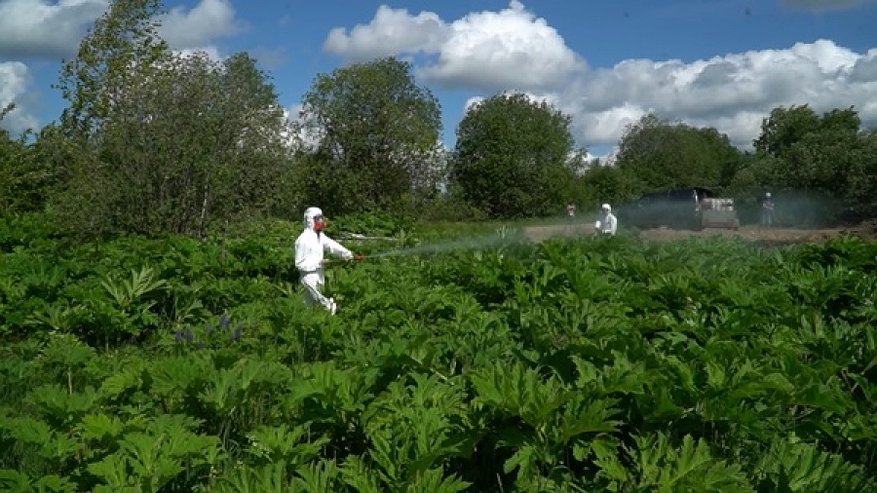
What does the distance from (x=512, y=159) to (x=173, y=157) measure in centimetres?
3851

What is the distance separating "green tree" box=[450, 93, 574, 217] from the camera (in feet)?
180

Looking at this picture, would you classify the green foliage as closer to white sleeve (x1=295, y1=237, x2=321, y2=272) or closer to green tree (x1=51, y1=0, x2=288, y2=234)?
green tree (x1=51, y1=0, x2=288, y2=234)

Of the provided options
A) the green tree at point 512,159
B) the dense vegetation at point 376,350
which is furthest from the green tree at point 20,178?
the green tree at point 512,159

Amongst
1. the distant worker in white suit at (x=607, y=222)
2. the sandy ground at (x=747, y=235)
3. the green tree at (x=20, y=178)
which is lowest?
the sandy ground at (x=747, y=235)

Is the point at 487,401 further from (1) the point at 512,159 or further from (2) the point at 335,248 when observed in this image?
(1) the point at 512,159

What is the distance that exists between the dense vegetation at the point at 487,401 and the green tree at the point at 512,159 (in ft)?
153

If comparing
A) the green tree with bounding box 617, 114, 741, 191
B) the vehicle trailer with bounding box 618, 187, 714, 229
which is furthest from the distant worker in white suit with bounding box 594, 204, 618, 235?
the green tree with bounding box 617, 114, 741, 191

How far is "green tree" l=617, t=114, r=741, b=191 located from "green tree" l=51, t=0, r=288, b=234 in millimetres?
69453

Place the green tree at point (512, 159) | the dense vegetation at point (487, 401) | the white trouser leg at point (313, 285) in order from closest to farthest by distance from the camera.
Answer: the dense vegetation at point (487, 401) < the white trouser leg at point (313, 285) < the green tree at point (512, 159)

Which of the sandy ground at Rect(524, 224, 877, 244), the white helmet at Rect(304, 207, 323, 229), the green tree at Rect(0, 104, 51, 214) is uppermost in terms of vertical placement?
the green tree at Rect(0, 104, 51, 214)

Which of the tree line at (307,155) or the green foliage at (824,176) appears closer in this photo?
the tree line at (307,155)

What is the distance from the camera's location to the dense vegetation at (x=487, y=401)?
11.7ft

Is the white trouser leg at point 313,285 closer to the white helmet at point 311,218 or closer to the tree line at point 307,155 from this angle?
the white helmet at point 311,218

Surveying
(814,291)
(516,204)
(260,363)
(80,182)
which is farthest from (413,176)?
(260,363)
